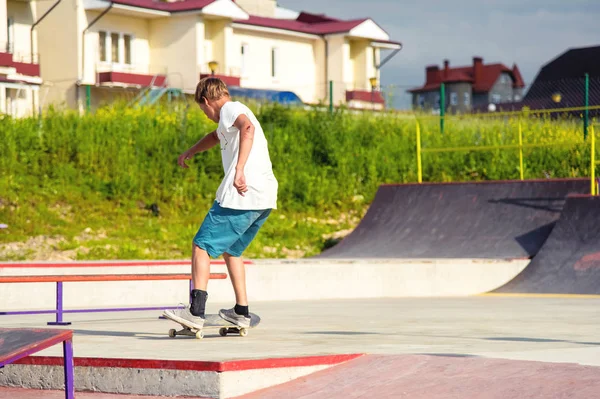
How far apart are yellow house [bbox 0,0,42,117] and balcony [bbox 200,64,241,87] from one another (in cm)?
736

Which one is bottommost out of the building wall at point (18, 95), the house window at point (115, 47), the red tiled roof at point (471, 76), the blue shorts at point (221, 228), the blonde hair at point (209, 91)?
the blue shorts at point (221, 228)

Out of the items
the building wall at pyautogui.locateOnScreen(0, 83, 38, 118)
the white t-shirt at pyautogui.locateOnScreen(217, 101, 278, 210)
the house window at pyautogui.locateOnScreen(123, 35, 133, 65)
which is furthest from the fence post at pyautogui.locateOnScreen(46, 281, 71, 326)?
the house window at pyautogui.locateOnScreen(123, 35, 133, 65)

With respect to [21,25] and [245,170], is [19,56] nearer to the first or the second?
[21,25]

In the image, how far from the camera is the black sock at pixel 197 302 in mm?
6504

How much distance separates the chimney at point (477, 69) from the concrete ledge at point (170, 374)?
107 metres

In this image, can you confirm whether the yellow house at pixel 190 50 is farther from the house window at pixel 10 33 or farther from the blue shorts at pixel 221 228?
the blue shorts at pixel 221 228

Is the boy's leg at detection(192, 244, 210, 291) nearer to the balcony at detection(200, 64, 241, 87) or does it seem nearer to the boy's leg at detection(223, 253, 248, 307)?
the boy's leg at detection(223, 253, 248, 307)

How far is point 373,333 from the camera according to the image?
7.03m

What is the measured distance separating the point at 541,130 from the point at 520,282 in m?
8.94

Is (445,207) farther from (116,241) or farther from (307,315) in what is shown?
(307,315)

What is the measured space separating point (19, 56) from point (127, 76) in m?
4.41

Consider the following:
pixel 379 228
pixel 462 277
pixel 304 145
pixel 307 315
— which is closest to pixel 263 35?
pixel 304 145

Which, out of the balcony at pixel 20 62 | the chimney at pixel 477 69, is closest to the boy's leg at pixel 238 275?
the balcony at pixel 20 62

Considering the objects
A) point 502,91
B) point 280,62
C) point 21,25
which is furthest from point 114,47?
point 502,91
